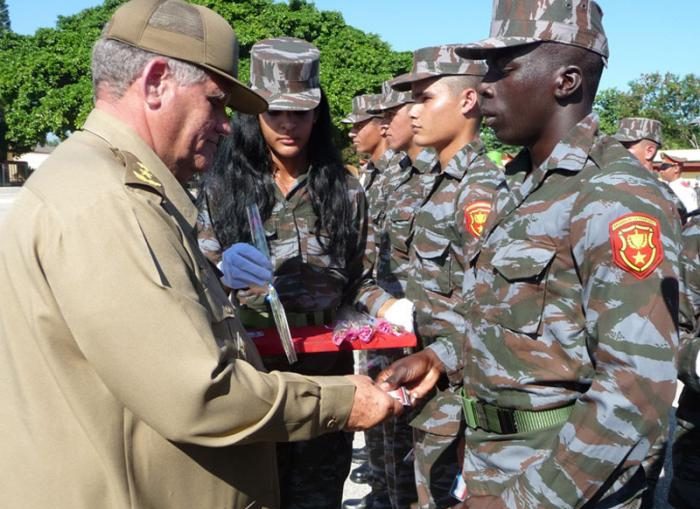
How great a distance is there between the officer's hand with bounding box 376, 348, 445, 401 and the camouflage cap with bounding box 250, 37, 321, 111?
128 cm

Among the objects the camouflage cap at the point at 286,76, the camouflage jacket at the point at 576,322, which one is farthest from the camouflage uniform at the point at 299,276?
the camouflage jacket at the point at 576,322

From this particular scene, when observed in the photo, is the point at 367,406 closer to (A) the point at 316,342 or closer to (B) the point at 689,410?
(A) the point at 316,342

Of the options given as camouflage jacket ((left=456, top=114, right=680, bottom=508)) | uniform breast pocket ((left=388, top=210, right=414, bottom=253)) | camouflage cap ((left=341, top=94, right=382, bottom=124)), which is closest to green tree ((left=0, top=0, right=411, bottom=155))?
camouflage cap ((left=341, top=94, right=382, bottom=124))

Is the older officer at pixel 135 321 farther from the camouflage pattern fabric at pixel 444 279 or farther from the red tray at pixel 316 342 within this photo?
the camouflage pattern fabric at pixel 444 279

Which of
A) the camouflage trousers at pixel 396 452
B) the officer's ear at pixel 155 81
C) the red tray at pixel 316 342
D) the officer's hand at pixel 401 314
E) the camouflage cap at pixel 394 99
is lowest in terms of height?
the camouflage trousers at pixel 396 452

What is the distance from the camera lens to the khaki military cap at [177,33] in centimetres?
195

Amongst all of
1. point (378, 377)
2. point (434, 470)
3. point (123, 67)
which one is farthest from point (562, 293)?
point (434, 470)

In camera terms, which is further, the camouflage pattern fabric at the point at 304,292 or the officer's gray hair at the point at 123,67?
the camouflage pattern fabric at the point at 304,292

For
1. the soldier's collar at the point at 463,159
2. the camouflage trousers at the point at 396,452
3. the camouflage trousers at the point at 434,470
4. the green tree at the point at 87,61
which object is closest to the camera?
the camouflage trousers at the point at 434,470

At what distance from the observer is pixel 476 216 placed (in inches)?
132

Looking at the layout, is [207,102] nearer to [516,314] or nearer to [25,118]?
[516,314]

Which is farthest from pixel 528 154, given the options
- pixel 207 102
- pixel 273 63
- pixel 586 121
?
pixel 273 63

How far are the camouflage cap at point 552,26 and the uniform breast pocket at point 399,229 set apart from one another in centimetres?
281

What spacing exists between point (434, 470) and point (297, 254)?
1.20m
